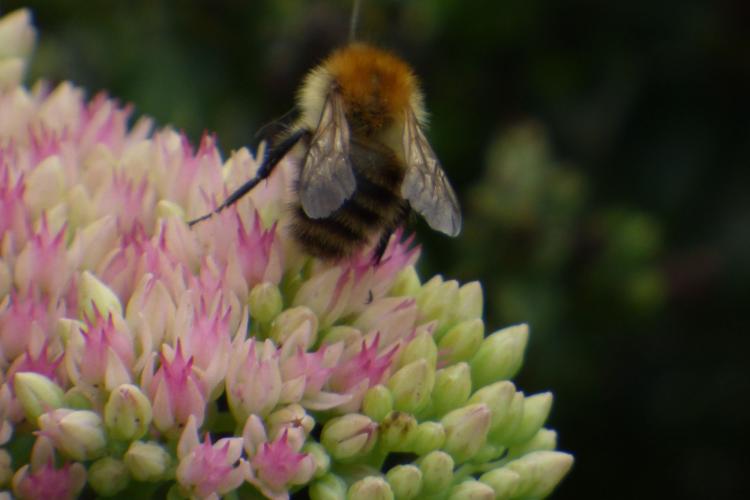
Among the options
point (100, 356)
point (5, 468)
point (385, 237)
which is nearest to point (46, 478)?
point (5, 468)

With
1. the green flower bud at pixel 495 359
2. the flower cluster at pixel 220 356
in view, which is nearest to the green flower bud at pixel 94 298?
the flower cluster at pixel 220 356

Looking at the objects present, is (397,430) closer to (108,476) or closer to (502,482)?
(502,482)

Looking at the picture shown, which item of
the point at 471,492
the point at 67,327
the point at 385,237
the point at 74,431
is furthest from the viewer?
the point at 385,237

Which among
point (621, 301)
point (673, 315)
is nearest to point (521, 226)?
point (621, 301)

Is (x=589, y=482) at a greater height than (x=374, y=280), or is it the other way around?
(x=589, y=482)

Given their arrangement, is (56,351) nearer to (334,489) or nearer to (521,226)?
(334,489)

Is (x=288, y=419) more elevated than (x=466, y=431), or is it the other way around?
(x=466, y=431)
